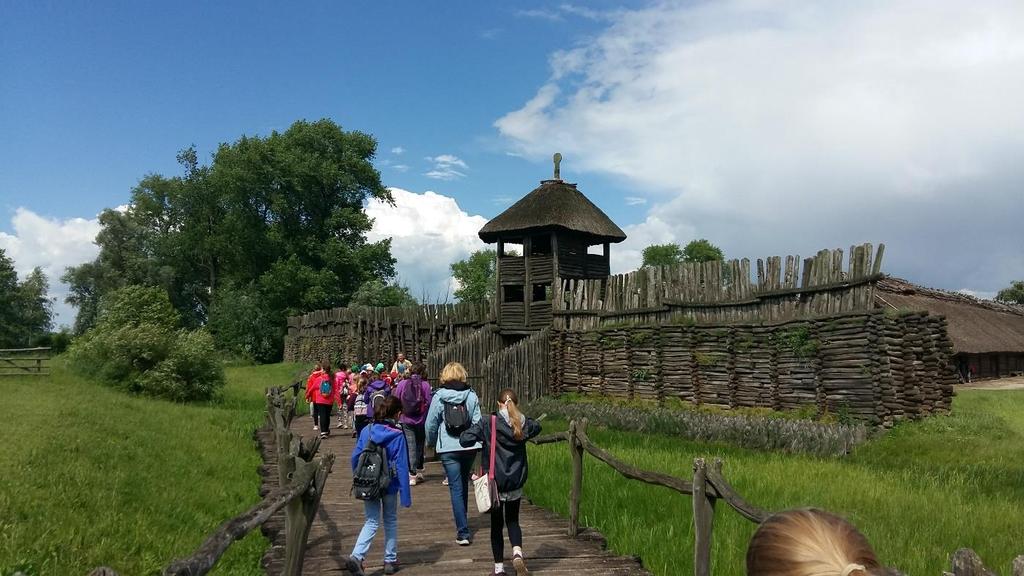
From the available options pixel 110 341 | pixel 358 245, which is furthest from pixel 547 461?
pixel 358 245

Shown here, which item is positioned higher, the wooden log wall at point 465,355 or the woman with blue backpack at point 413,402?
the wooden log wall at point 465,355

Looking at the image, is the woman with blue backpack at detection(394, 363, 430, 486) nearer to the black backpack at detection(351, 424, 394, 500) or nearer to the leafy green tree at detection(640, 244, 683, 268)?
the black backpack at detection(351, 424, 394, 500)

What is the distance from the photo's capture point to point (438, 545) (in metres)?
7.38

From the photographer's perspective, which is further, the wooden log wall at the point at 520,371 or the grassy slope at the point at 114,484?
the wooden log wall at the point at 520,371

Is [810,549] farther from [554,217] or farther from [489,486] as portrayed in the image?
[554,217]

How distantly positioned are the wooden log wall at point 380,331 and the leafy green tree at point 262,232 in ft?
15.3

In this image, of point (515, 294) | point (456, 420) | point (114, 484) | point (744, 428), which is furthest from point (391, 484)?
point (515, 294)

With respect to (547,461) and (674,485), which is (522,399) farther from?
(674,485)

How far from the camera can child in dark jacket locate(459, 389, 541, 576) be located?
6281 mm

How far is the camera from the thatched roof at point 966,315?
26.4 m

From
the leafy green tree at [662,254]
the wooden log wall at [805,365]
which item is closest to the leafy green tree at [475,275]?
the leafy green tree at [662,254]

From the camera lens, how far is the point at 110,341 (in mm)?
22672

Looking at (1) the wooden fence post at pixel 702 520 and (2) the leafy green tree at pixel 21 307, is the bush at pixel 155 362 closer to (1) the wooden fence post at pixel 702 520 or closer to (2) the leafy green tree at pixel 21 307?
(1) the wooden fence post at pixel 702 520

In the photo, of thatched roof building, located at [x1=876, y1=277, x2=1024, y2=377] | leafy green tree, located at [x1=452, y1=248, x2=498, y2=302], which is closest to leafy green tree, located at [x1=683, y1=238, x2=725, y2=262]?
leafy green tree, located at [x1=452, y1=248, x2=498, y2=302]
